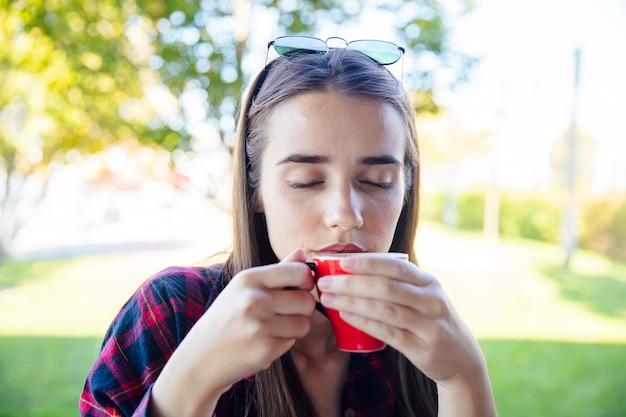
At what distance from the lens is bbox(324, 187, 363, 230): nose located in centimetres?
103

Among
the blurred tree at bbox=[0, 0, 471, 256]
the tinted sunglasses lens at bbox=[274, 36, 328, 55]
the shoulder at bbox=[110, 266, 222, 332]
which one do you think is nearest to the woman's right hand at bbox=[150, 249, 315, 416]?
the shoulder at bbox=[110, 266, 222, 332]

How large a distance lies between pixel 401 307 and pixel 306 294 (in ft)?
0.53

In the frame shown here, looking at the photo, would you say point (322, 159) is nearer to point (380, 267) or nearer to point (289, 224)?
point (289, 224)

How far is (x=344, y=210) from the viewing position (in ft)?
3.37

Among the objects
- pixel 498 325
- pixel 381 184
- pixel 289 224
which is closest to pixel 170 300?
pixel 289 224

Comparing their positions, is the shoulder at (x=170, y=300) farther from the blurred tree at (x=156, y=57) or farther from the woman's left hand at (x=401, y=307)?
the blurred tree at (x=156, y=57)

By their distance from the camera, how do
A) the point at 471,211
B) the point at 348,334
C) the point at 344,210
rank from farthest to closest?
the point at 471,211 → the point at 344,210 → the point at 348,334

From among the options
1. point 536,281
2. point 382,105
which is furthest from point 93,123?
point 536,281

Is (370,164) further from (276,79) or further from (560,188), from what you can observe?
(560,188)

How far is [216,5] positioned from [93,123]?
4.28 ft

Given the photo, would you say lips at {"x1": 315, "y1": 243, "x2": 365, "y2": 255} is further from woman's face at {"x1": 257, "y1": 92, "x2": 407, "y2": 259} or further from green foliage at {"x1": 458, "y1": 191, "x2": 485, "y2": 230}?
green foliage at {"x1": 458, "y1": 191, "x2": 485, "y2": 230}

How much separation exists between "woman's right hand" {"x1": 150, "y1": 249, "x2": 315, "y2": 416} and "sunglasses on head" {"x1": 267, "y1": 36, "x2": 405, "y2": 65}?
692 mm

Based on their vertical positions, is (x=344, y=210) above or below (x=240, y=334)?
above

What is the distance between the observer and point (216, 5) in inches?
122
